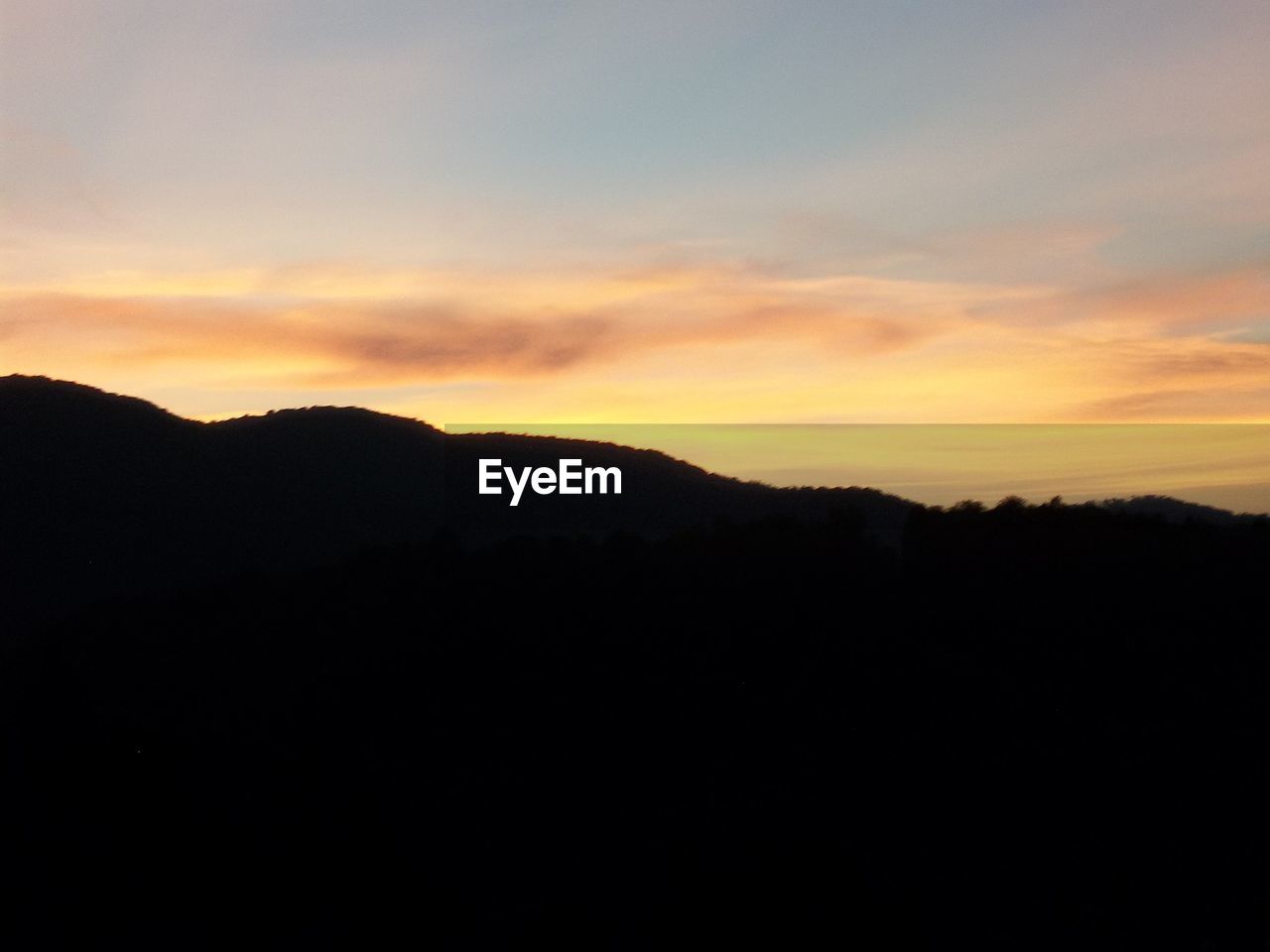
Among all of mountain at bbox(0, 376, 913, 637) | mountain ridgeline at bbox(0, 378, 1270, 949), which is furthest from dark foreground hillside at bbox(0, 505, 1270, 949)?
mountain at bbox(0, 376, 913, 637)

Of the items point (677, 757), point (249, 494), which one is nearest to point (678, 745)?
point (677, 757)

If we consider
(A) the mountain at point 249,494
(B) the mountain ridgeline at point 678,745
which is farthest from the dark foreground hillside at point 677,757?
(A) the mountain at point 249,494

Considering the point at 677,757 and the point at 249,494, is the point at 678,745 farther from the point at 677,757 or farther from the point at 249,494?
the point at 249,494

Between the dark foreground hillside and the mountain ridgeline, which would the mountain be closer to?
→ the mountain ridgeline

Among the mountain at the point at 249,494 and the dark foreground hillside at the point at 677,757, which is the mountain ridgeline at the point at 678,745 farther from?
the mountain at the point at 249,494

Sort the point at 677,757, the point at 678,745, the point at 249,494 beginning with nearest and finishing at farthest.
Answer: the point at 677,757, the point at 678,745, the point at 249,494

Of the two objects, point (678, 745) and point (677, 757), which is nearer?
point (677, 757)
